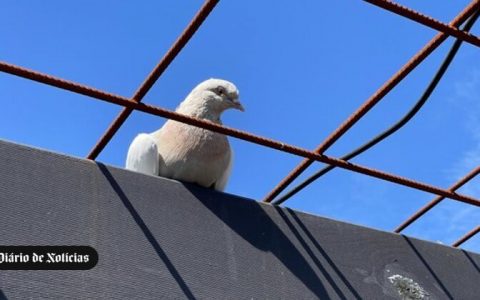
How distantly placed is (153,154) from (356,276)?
4.00 feet

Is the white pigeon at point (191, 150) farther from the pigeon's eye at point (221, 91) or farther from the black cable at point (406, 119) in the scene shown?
the black cable at point (406, 119)

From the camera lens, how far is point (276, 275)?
3092 millimetres

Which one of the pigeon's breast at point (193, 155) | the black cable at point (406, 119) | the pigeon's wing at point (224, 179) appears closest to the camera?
the black cable at point (406, 119)

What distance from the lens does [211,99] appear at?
3.45 m

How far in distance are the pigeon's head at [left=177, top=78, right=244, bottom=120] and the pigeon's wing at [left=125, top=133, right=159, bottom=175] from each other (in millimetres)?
279

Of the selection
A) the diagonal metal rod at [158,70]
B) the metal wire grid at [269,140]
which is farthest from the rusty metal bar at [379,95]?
the diagonal metal rod at [158,70]

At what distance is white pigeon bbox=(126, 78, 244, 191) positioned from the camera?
324cm

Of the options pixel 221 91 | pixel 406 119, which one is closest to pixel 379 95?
pixel 406 119

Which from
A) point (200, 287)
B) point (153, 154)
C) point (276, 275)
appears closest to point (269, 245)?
point (276, 275)

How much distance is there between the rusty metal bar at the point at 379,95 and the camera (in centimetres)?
249

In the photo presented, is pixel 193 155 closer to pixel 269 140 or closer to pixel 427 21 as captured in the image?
pixel 269 140

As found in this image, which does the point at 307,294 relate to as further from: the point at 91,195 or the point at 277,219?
the point at 91,195

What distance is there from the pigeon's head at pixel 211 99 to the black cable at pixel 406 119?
0.52m

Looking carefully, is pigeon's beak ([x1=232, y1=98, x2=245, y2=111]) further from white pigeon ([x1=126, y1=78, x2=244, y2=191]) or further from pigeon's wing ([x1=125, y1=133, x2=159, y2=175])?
pigeon's wing ([x1=125, y1=133, x2=159, y2=175])
